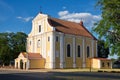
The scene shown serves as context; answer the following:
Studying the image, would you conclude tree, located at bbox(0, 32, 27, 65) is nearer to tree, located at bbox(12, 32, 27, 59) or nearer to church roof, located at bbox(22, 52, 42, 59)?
tree, located at bbox(12, 32, 27, 59)

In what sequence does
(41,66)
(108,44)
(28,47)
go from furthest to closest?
1. (28,47)
2. (41,66)
3. (108,44)

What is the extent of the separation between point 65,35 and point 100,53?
3587cm

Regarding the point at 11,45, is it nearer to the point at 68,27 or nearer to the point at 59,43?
the point at 68,27

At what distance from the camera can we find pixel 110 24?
1003 inches

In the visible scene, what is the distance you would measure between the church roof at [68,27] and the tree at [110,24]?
39350mm

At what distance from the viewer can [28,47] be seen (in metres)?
74.0

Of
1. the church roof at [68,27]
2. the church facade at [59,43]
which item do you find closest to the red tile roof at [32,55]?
the church facade at [59,43]

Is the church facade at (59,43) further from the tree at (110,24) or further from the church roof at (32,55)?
the tree at (110,24)

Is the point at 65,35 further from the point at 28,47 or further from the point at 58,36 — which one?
the point at 28,47

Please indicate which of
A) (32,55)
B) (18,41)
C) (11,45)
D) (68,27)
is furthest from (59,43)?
(18,41)

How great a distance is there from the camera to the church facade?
2539 inches

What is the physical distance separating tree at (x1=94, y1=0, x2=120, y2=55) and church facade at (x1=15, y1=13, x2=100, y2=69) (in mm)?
37464

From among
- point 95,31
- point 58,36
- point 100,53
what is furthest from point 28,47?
point 95,31

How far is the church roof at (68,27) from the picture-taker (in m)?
67.5
